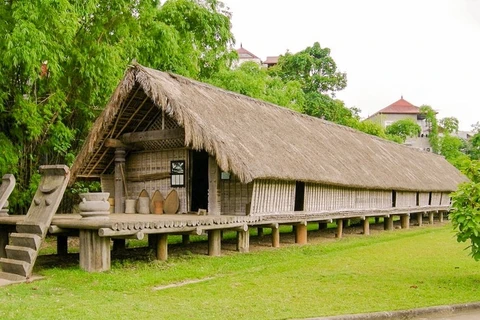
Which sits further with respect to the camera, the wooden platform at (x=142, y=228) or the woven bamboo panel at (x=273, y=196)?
the woven bamboo panel at (x=273, y=196)

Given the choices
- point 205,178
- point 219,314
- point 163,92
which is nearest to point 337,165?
point 205,178

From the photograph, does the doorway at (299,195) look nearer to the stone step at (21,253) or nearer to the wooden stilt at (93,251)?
the wooden stilt at (93,251)

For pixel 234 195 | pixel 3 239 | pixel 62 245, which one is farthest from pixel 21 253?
pixel 234 195

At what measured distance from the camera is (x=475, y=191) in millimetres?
7953

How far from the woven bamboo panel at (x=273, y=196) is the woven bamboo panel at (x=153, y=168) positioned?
183cm

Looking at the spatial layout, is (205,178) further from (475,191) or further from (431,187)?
(431,187)

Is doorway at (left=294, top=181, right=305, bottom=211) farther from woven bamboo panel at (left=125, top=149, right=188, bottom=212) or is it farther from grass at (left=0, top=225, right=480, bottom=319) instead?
woven bamboo panel at (left=125, top=149, right=188, bottom=212)

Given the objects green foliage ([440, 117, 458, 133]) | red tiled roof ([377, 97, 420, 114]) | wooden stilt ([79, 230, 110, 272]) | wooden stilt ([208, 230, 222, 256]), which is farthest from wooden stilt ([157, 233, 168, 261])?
red tiled roof ([377, 97, 420, 114])

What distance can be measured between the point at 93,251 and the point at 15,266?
128 centimetres

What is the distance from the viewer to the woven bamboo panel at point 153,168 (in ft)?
43.5

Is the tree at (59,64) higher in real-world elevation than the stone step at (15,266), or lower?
higher

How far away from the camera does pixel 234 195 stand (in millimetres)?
12703

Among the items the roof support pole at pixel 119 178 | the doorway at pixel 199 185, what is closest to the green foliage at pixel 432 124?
the doorway at pixel 199 185

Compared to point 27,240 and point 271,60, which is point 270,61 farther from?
point 27,240
